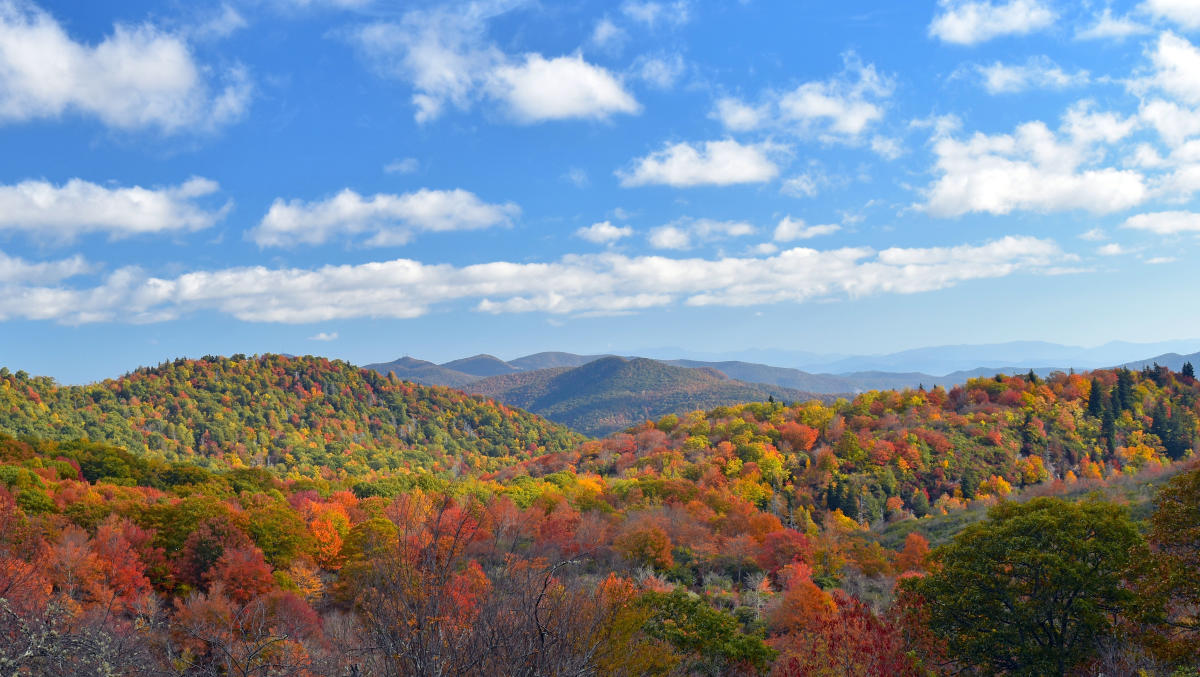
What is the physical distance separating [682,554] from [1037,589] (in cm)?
3096

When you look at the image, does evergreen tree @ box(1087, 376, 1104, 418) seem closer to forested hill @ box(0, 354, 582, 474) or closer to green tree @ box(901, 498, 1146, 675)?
green tree @ box(901, 498, 1146, 675)

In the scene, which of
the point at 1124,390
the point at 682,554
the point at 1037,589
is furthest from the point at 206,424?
the point at 1124,390

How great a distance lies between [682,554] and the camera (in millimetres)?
51438

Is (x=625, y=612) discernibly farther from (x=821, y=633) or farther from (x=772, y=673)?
(x=821, y=633)

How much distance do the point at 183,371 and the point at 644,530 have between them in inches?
7666

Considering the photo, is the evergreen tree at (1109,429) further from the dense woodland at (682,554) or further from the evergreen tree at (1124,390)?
the evergreen tree at (1124,390)

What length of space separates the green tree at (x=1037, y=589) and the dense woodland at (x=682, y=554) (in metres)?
0.09

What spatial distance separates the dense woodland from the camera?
31.3 ft

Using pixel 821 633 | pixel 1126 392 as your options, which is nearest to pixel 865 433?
pixel 1126 392

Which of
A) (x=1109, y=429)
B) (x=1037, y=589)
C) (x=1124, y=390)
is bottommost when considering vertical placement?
(x=1109, y=429)

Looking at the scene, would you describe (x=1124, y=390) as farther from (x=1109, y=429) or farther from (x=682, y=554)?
(x=682, y=554)

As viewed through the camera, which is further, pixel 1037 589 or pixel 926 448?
pixel 926 448

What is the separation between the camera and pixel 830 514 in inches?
3150

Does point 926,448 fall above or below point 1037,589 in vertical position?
below
